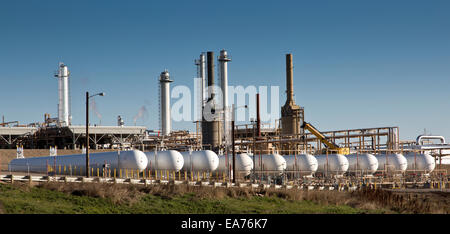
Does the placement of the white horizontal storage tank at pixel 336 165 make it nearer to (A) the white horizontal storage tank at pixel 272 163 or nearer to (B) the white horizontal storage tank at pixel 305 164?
(B) the white horizontal storage tank at pixel 305 164

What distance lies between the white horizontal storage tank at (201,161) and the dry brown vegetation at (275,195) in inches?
526

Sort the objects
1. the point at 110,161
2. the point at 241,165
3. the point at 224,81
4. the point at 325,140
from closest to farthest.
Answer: the point at 110,161
the point at 241,165
the point at 325,140
the point at 224,81

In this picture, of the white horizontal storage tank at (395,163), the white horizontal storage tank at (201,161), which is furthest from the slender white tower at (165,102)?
the white horizontal storage tank at (395,163)

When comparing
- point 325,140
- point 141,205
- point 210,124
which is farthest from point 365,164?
point 141,205

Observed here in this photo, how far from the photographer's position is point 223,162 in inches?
2382

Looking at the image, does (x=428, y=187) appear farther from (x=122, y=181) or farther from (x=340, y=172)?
(x=122, y=181)

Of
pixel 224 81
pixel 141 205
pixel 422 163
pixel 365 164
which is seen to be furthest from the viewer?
pixel 224 81

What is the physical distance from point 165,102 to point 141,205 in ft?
200

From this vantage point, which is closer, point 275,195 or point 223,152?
point 275,195

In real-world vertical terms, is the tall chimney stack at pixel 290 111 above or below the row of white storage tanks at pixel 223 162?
above

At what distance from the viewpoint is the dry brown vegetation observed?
34812mm

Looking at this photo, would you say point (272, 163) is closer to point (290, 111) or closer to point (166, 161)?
point (166, 161)

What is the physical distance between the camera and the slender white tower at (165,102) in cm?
9312

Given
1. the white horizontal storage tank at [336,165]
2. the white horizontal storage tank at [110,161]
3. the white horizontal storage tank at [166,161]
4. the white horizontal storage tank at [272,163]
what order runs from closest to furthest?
the white horizontal storage tank at [110,161]
the white horizontal storage tank at [166,161]
the white horizontal storage tank at [272,163]
the white horizontal storage tank at [336,165]
